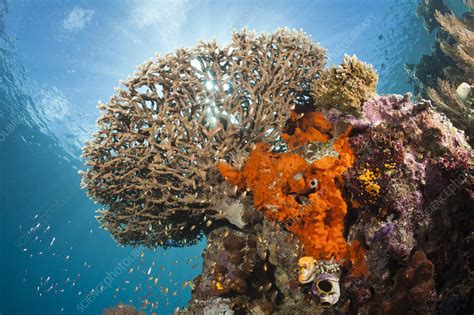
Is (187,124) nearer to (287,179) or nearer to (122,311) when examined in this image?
(287,179)

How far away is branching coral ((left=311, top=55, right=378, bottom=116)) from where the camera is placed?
5.50 meters

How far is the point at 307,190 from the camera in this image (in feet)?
16.6

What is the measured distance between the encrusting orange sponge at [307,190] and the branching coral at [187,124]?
0.59 m

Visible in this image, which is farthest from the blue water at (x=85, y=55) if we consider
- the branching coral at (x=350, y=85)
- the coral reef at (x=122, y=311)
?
the branching coral at (x=350, y=85)

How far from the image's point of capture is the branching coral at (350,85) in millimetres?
5496

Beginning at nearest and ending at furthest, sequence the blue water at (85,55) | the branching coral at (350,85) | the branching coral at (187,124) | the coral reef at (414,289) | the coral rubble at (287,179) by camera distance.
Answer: the coral reef at (414,289) < the coral rubble at (287,179) < the branching coral at (350,85) < the branching coral at (187,124) < the blue water at (85,55)

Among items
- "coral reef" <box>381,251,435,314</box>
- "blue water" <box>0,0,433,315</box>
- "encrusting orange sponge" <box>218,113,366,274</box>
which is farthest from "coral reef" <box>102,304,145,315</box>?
"coral reef" <box>381,251,435,314</box>

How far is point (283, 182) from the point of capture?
5.24 meters

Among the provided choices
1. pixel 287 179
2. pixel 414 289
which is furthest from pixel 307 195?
pixel 414 289

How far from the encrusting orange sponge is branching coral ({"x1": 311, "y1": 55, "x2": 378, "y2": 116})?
1.68 ft

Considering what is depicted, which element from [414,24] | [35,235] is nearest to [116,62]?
[414,24]

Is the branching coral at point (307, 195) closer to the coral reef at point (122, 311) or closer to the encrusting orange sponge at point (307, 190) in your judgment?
the encrusting orange sponge at point (307, 190)

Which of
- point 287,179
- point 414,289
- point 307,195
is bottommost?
point 414,289

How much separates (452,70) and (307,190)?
34.7ft
